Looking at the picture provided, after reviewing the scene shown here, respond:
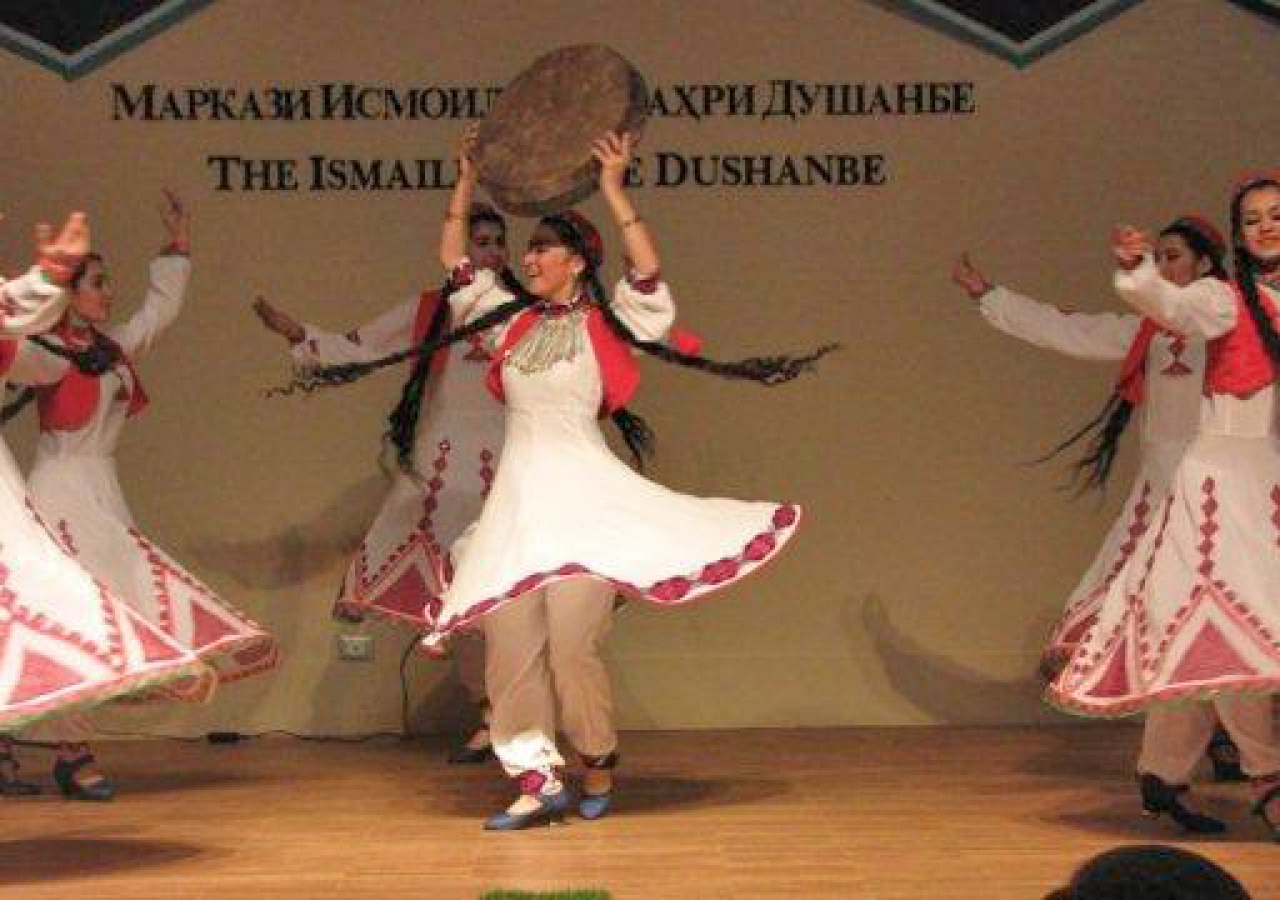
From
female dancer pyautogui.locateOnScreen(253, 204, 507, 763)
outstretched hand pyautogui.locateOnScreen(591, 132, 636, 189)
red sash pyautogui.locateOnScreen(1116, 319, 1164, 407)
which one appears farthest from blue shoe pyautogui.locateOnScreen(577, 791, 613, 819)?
red sash pyautogui.locateOnScreen(1116, 319, 1164, 407)

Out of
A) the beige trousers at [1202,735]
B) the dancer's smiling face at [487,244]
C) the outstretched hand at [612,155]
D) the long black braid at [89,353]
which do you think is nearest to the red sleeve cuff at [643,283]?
the outstretched hand at [612,155]

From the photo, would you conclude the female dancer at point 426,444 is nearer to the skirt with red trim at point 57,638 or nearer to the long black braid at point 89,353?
the long black braid at point 89,353

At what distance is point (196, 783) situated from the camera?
5.84m

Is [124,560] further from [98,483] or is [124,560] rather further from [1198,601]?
[1198,601]

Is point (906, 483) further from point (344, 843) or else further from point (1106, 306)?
point (344, 843)

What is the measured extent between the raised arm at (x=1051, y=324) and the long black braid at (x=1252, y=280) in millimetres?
750

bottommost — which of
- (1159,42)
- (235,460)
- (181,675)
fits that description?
(181,675)

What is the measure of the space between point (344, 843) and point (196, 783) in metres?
1.12

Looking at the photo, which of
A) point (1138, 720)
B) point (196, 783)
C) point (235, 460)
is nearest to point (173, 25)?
point (235, 460)

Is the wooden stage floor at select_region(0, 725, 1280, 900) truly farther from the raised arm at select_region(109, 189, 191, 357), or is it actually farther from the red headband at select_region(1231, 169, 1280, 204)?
the red headband at select_region(1231, 169, 1280, 204)

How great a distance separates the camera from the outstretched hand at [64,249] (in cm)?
413

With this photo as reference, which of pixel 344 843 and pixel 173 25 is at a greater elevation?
pixel 173 25

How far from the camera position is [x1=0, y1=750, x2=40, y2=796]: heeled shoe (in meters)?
5.59

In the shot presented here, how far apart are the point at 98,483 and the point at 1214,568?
3.00 m
